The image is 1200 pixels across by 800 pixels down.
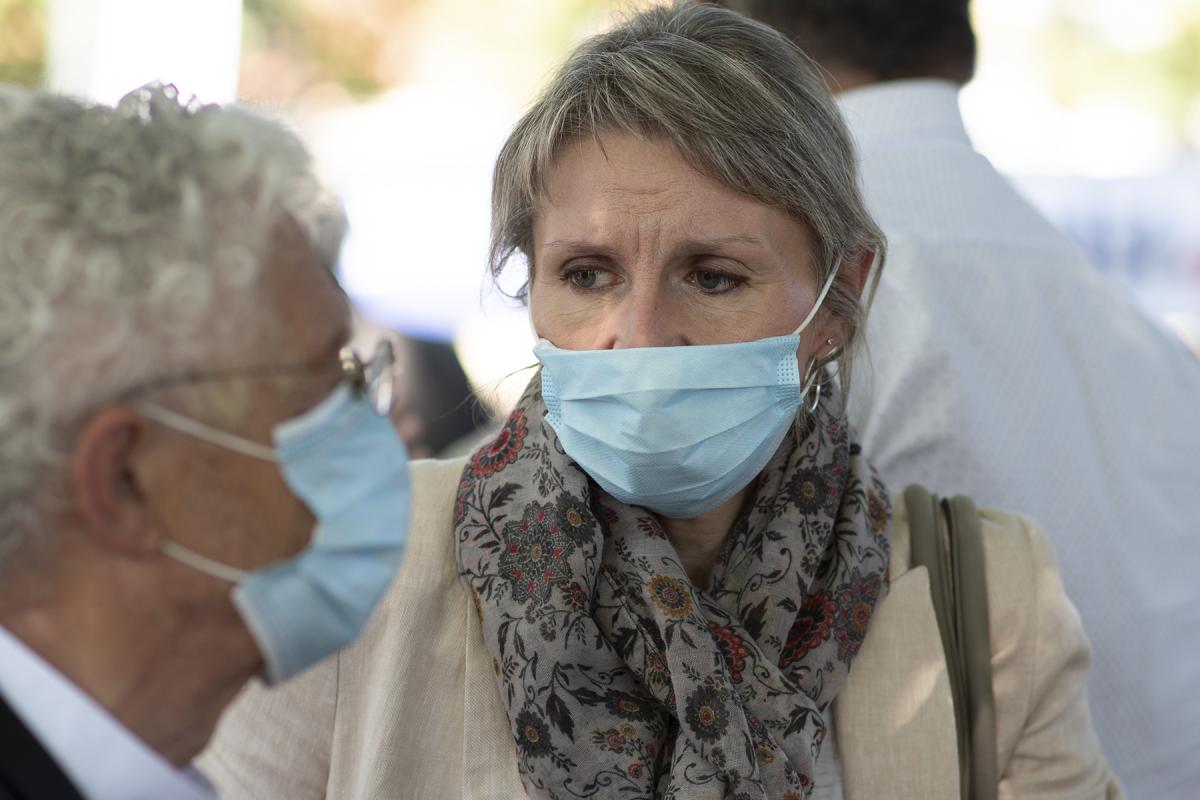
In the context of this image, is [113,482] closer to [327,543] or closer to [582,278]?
[327,543]

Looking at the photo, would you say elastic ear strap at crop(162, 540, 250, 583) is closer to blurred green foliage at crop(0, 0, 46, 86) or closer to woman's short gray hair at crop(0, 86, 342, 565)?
woman's short gray hair at crop(0, 86, 342, 565)

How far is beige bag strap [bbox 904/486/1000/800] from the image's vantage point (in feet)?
7.88

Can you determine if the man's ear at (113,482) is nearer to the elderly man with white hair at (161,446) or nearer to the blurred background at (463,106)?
the elderly man with white hair at (161,446)

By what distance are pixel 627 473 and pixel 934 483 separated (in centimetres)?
105

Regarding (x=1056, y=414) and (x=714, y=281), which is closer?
(x=714, y=281)

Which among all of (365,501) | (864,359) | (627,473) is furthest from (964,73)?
(365,501)

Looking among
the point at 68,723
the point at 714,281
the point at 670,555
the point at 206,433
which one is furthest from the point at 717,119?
the point at 68,723

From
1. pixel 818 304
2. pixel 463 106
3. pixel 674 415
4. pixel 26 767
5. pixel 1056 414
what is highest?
pixel 818 304

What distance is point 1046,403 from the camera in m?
3.04

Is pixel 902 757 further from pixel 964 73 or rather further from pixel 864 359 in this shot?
pixel 964 73

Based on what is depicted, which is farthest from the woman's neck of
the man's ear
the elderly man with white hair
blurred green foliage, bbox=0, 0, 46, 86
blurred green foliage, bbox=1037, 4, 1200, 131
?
blurred green foliage, bbox=1037, 4, 1200, 131

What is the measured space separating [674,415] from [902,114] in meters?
1.47

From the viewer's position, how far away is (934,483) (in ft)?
9.83

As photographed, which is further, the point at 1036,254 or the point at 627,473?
the point at 1036,254
